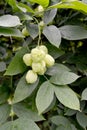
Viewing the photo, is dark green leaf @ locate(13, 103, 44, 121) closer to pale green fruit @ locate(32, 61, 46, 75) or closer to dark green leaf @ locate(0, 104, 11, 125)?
dark green leaf @ locate(0, 104, 11, 125)

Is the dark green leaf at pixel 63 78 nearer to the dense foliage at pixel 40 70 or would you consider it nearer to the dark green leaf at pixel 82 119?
the dense foliage at pixel 40 70

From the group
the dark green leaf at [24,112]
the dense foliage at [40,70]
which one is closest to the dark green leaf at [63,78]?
the dense foliage at [40,70]

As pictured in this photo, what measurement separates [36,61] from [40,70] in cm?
3

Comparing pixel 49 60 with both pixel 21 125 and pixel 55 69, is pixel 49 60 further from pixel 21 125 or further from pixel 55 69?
pixel 21 125

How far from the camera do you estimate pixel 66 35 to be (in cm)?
79

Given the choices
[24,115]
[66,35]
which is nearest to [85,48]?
[66,35]

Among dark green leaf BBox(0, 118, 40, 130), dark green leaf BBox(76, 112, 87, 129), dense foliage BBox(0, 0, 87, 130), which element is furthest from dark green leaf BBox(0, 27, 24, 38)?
dark green leaf BBox(76, 112, 87, 129)

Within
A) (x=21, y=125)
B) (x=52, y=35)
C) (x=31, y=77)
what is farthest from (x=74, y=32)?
(x=21, y=125)

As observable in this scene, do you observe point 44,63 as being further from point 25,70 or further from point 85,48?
point 85,48

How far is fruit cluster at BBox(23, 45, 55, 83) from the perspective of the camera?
2.31 ft

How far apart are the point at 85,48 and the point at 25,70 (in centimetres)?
31

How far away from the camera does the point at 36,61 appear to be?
0.71 metres

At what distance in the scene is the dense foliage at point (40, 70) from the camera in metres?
0.70

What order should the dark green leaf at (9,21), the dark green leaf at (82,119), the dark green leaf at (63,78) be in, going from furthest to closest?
the dark green leaf at (82,119) → the dark green leaf at (63,78) → the dark green leaf at (9,21)
